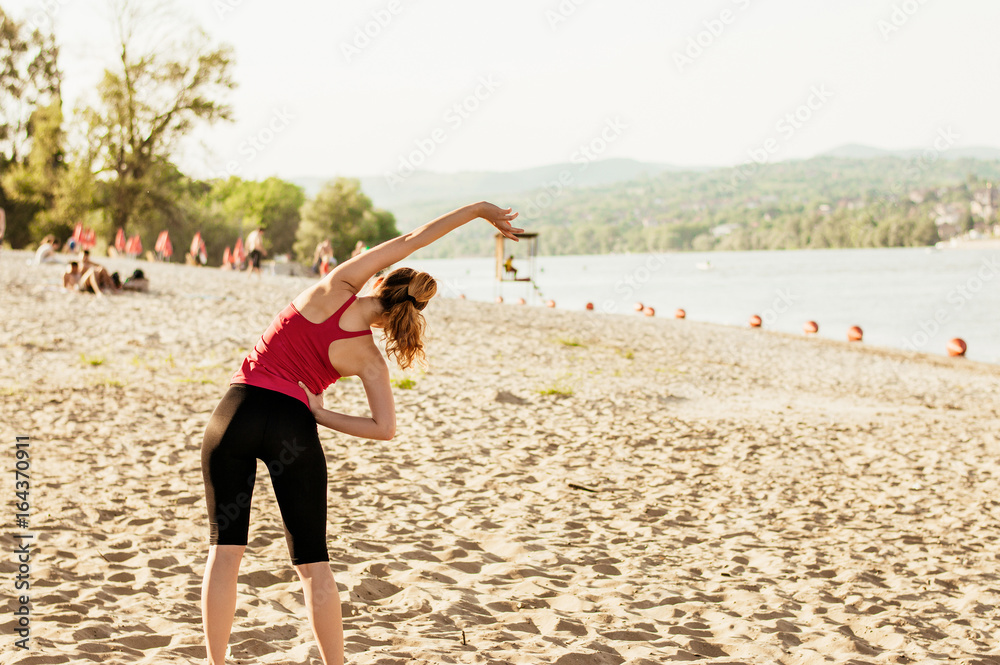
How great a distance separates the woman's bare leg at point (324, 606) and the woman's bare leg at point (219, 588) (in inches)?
9.0

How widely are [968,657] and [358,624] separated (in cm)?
300

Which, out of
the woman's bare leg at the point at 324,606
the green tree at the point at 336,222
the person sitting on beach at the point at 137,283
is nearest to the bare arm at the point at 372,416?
the woman's bare leg at the point at 324,606

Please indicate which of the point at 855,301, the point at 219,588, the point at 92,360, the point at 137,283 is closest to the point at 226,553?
the point at 219,588

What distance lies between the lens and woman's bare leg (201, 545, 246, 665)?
9.22ft

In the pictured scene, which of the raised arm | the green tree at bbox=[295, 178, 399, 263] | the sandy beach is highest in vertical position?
the green tree at bbox=[295, 178, 399, 263]

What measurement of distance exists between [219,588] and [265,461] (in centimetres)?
50

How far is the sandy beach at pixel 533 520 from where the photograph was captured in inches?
156

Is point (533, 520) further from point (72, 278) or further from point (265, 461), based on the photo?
point (72, 278)

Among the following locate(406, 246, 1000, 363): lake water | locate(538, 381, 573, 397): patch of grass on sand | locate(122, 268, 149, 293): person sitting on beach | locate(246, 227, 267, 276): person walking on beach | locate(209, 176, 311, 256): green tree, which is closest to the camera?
locate(538, 381, 573, 397): patch of grass on sand

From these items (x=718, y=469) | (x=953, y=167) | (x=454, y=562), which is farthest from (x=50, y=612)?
(x=953, y=167)

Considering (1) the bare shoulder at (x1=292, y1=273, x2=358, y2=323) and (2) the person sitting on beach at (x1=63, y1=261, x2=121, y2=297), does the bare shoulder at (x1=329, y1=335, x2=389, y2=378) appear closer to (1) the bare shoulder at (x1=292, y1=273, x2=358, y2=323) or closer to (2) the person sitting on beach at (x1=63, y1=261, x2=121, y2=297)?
(1) the bare shoulder at (x1=292, y1=273, x2=358, y2=323)

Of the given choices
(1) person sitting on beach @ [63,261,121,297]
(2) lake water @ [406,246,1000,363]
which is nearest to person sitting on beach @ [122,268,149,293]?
(1) person sitting on beach @ [63,261,121,297]

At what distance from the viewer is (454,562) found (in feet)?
16.5

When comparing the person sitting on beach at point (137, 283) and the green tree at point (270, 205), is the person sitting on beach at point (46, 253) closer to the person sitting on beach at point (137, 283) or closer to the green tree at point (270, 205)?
the person sitting on beach at point (137, 283)
